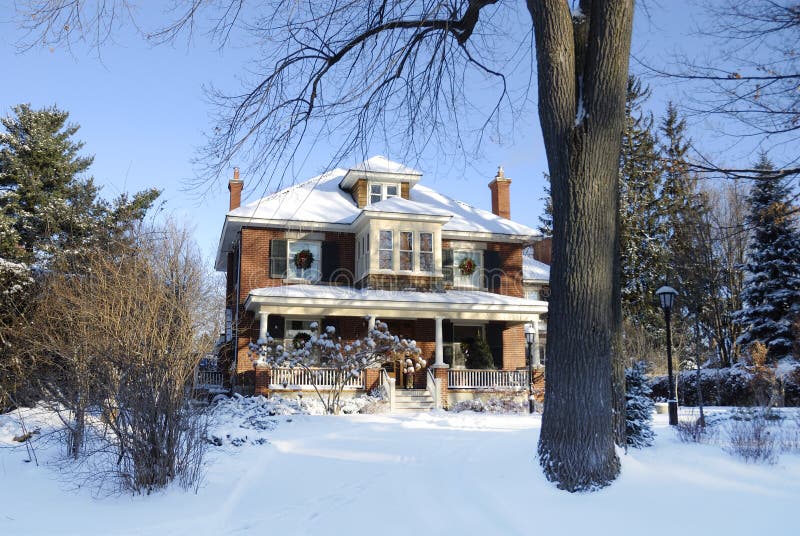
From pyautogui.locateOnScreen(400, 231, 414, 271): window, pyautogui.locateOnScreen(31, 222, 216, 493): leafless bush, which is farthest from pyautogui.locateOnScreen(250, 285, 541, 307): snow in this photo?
pyautogui.locateOnScreen(31, 222, 216, 493): leafless bush

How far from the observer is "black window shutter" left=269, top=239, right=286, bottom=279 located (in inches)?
891

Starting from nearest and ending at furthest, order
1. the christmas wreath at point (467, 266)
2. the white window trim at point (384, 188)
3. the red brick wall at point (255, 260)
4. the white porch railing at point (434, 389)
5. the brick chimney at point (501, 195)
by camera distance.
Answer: the white porch railing at point (434, 389), the red brick wall at point (255, 260), the christmas wreath at point (467, 266), the white window trim at point (384, 188), the brick chimney at point (501, 195)

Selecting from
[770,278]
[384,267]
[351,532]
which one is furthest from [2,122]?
[770,278]

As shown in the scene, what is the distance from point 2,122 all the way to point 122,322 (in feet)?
53.9

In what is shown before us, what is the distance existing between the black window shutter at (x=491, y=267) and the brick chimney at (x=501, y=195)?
3987mm

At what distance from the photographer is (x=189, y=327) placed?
26.9 ft

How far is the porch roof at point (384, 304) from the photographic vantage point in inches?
813

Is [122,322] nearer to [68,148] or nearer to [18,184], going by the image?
[18,184]

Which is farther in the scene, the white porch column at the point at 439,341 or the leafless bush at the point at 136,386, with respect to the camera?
the white porch column at the point at 439,341

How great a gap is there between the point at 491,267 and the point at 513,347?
305cm

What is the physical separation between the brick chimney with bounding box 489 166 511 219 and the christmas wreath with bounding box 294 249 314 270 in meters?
9.19

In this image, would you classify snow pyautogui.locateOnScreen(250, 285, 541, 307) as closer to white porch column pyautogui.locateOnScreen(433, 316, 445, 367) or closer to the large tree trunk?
white porch column pyautogui.locateOnScreen(433, 316, 445, 367)

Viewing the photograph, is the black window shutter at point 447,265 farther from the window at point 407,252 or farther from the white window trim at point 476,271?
the window at point 407,252

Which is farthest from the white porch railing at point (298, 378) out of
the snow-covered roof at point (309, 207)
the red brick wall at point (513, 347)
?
the red brick wall at point (513, 347)
